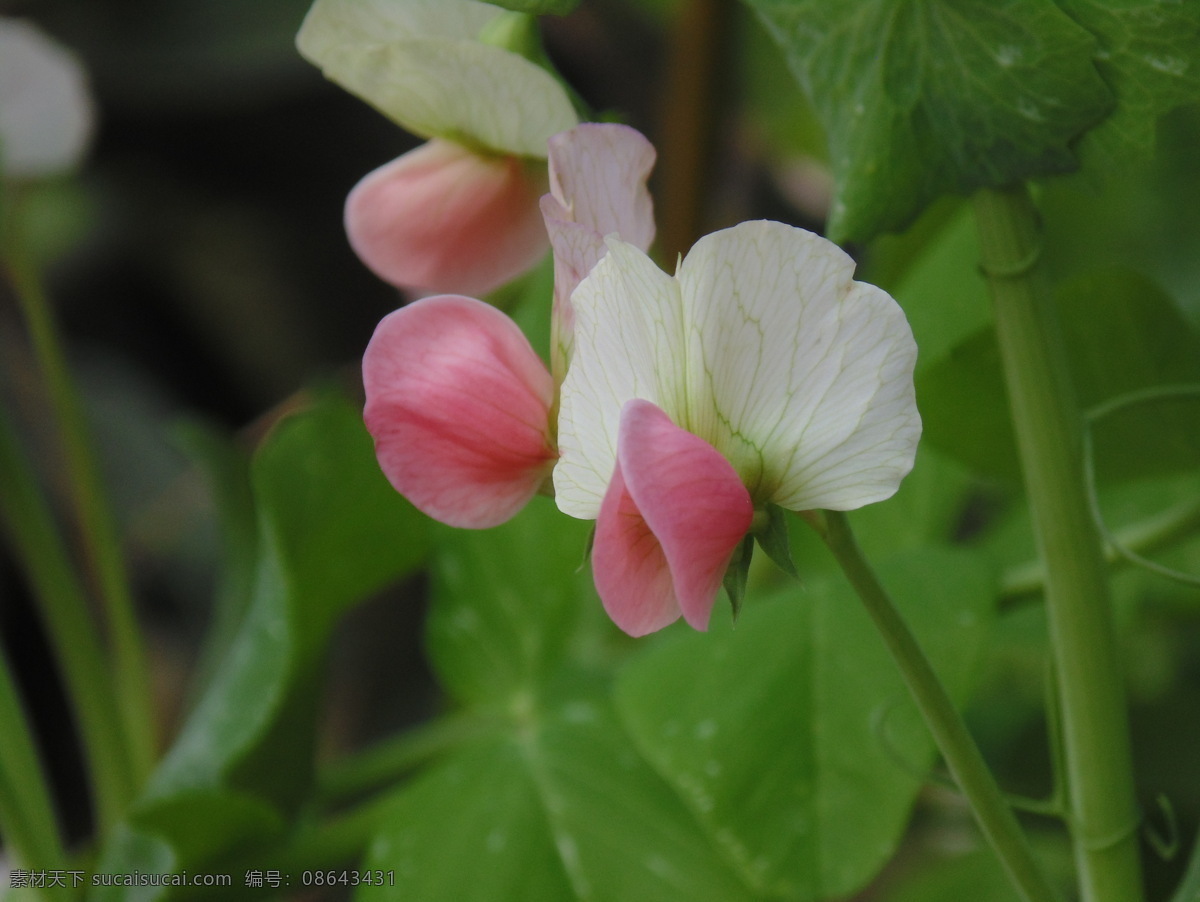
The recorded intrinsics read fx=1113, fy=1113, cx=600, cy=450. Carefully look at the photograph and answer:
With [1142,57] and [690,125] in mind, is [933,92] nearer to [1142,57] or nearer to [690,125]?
[1142,57]

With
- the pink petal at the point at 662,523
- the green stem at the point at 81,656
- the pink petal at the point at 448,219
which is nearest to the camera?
the pink petal at the point at 662,523

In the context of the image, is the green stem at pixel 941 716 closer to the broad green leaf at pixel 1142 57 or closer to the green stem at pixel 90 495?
the broad green leaf at pixel 1142 57

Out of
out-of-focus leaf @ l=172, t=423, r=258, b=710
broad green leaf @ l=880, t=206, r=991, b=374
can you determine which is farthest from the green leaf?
out-of-focus leaf @ l=172, t=423, r=258, b=710

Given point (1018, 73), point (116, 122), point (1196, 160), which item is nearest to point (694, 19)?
point (1196, 160)

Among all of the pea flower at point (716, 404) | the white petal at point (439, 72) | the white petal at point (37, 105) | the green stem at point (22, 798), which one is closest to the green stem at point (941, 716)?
the pea flower at point (716, 404)

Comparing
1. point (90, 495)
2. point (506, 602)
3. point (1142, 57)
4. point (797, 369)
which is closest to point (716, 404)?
point (797, 369)

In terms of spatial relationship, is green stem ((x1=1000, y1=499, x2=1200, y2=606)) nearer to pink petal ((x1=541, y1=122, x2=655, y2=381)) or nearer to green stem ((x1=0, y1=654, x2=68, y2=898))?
pink petal ((x1=541, y1=122, x2=655, y2=381))
